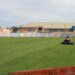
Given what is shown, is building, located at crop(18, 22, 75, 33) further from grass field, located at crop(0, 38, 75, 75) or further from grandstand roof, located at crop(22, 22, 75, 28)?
grass field, located at crop(0, 38, 75, 75)

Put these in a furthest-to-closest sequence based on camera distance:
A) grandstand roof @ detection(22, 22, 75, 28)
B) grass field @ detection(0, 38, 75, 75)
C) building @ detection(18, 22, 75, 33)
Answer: grandstand roof @ detection(22, 22, 75, 28)
building @ detection(18, 22, 75, 33)
grass field @ detection(0, 38, 75, 75)

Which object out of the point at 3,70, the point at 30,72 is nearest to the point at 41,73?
the point at 30,72

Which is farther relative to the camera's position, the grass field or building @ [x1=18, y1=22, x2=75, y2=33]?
building @ [x1=18, y1=22, x2=75, y2=33]

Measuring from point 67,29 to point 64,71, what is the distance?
13310 centimetres

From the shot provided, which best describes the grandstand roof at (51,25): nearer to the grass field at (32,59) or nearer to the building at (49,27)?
the building at (49,27)

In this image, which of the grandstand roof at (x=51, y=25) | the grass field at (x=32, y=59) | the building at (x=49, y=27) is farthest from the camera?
the grandstand roof at (x=51, y=25)

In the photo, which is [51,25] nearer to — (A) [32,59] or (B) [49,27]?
(B) [49,27]

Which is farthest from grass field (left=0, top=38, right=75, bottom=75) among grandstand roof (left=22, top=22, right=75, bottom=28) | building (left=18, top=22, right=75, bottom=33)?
grandstand roof (left=22, top=22, right=75, bottom=28)

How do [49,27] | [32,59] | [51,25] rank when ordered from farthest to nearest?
[51,25]
[49,27]
[32,59]

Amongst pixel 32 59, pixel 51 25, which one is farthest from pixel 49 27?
pixel 32 59

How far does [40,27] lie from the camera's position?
470ft

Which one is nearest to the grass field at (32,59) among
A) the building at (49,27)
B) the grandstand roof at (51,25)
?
the building at (49,27)

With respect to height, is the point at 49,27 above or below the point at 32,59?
below

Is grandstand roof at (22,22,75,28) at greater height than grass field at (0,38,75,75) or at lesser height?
lesser
